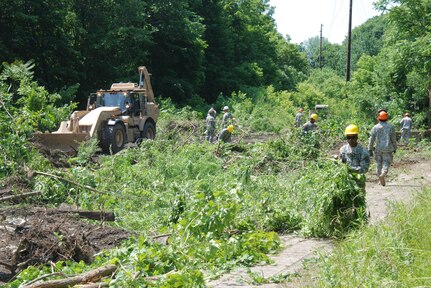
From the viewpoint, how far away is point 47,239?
8492 millimetres

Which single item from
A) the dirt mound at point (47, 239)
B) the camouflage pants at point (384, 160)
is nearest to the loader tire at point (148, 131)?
the camouflage pants at point (384, 160)

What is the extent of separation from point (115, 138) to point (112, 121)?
572mm

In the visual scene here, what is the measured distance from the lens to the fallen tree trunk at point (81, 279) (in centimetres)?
651

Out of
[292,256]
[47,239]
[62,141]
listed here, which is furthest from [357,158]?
[62,141]

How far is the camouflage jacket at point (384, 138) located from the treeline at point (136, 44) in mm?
22083

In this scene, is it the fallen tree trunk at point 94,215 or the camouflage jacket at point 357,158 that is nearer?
the camouflage jacket at point 357,158

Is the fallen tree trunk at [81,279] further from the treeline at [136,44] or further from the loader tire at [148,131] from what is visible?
the treeline at [136,44]

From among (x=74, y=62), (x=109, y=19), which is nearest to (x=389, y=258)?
(x=74, y=62)

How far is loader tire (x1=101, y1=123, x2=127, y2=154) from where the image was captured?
2150cm

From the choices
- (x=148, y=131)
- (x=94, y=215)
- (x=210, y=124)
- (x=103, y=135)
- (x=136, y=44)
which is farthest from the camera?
(x=136, y=44)

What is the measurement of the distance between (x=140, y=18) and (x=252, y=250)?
107 ft

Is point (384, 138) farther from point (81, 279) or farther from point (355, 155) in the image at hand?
point (81, 279)

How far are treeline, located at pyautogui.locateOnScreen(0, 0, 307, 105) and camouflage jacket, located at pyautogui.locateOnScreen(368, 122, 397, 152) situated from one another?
22.1 m

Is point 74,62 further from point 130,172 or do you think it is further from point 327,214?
point 327,214
